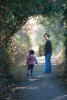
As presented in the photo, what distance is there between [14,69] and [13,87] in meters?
2.00

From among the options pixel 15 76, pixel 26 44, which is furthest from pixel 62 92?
pixel 26 44

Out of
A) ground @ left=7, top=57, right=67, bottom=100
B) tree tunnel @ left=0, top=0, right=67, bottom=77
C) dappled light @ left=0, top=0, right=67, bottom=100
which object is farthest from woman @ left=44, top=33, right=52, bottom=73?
tree tunnel @ left=0, top=0, right=67, bottom=77

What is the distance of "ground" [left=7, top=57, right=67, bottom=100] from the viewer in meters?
10.4

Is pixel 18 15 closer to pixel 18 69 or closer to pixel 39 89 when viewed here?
pixel 39 89

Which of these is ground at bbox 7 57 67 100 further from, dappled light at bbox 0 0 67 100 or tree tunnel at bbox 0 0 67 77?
tree tunnel at bbox 0 0 67 77

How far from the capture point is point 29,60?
1551cm

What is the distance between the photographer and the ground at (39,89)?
10430 millimetres

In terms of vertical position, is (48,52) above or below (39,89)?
above

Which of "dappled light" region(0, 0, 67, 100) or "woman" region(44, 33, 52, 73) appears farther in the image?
"woman" region(44, 33, 52, 73)

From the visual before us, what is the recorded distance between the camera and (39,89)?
11.8 meters

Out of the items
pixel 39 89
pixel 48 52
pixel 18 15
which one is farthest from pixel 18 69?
pixel 18 15

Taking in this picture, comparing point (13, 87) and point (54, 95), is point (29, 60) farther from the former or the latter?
point (54, 95)

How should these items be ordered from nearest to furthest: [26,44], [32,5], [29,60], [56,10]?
[32,5] → [56,10] → [29,60] → [26,44]

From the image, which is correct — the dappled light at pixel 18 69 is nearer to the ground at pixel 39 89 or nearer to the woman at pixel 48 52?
the ground at pixel 39 89
